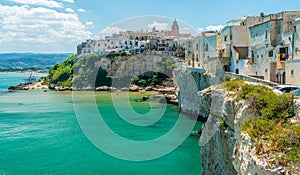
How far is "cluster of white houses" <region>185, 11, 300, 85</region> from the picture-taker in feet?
52.7

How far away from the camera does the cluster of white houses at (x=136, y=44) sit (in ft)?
214

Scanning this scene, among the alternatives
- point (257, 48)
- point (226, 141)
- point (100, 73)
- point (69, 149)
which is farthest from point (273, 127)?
point (100, 73)

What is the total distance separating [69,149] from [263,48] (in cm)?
1437

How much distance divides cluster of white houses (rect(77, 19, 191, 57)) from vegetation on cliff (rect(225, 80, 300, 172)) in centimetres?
5337

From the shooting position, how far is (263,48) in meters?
18.6

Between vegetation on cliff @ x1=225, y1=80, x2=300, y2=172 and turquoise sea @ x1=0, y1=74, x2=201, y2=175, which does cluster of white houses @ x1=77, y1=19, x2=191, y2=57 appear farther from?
vegetation on cliff @ x1=225, y1=80, x2=300, y2=172

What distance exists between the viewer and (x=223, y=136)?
445 inches

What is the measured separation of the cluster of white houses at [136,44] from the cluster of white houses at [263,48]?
36.5 meters

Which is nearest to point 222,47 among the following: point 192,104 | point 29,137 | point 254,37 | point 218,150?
point 254,37

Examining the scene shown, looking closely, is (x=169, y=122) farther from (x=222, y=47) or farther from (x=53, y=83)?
(x=53, y=83)

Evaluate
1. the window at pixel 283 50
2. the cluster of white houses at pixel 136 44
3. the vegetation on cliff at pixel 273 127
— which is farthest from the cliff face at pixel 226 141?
the cluster of white houses at pixel 136 44

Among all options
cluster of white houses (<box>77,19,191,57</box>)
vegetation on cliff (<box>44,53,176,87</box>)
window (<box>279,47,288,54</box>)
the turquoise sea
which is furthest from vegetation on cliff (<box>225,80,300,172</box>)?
cluster of white houses (<box>77,19,191,57</box>)

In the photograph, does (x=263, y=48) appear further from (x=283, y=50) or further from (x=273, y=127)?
(x=273, y=127)

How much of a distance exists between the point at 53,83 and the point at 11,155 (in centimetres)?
5053
